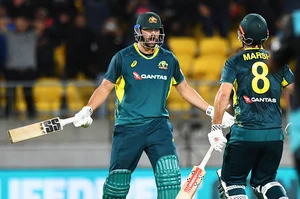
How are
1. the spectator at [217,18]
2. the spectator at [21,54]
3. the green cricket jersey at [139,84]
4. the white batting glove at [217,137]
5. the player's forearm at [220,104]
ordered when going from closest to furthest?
the player's forearm at [220,104]
the white batting glove at [217,137]
the green cricket jersey at [139,84]
the spectator at [21,54]
the spectator at [217,18]

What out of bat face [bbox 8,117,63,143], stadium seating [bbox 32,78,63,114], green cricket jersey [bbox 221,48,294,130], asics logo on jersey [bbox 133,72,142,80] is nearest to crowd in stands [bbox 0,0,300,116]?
stadium seating [bbox 32,78,63,114]

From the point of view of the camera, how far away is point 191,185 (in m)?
8.32

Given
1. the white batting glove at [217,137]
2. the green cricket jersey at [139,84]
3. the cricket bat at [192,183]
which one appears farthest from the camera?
the green cricket jersey at [139,84]

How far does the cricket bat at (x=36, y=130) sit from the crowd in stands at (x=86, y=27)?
5.28 m

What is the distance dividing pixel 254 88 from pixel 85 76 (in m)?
7.10

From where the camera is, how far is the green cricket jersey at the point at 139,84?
334 inches

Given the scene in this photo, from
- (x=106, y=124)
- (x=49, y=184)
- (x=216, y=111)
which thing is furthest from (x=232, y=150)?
(x=106, y=124)

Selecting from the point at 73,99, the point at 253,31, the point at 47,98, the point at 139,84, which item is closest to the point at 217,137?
the point at 139,84

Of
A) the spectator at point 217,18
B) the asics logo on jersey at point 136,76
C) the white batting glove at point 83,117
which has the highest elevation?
the spectator at point 217,18

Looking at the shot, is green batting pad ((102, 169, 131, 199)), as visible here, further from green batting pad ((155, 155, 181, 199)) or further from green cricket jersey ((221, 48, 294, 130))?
green cricket jersey ((221, 48, 294, 130))

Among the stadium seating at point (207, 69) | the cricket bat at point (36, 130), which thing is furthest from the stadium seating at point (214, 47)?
the cricket bat at point (36, 130)

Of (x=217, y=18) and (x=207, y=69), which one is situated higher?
(x=217, y=18)

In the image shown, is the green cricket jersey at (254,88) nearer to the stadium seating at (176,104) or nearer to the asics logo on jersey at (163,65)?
the asics logo on jersey at (163,65)

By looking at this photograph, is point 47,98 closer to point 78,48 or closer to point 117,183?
point 78,48
